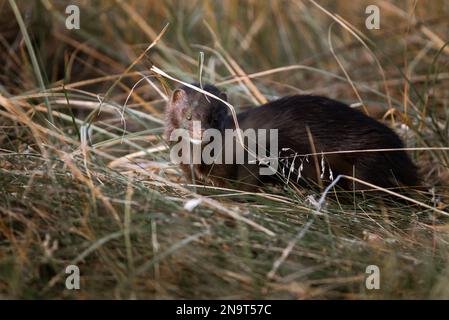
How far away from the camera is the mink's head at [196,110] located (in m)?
4.30

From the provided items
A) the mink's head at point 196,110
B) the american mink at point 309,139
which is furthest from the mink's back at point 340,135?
the mink's head at point 196,110

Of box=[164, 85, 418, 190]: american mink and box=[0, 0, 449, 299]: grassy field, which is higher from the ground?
box=[164, 85, 418, 190]: american mink

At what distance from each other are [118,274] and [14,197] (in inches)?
30.2

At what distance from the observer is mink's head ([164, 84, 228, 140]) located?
14.1 feet

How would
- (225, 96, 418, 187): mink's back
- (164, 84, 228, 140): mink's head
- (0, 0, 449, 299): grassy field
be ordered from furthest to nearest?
(225, 96, 418, 187): mink's back < (164, 84, 228, 140): mink's head < (0, 0, 449, 299): grassy field

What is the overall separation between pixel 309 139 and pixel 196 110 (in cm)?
72

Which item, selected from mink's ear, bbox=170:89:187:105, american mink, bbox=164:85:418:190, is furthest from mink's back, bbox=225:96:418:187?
mink's ear, bbox=170:89:187:105

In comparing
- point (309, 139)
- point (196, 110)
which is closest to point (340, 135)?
point (309, 139)

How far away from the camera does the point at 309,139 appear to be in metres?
4.45

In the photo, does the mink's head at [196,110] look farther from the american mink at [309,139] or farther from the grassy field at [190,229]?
the grassy field at [190,229]

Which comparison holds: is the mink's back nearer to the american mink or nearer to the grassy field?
the american mink

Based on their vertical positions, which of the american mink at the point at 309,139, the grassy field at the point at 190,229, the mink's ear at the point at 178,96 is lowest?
the grassy field at the point at 190,229
